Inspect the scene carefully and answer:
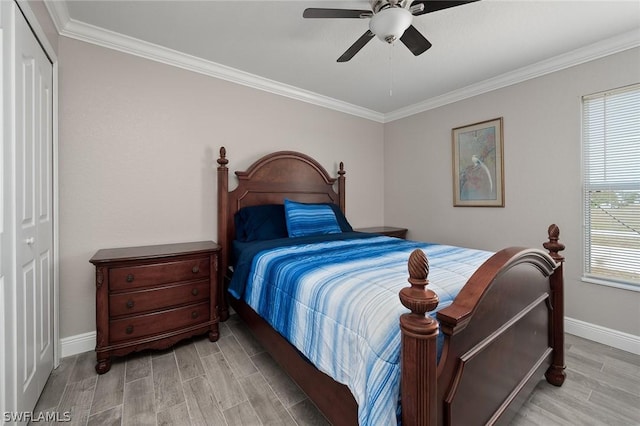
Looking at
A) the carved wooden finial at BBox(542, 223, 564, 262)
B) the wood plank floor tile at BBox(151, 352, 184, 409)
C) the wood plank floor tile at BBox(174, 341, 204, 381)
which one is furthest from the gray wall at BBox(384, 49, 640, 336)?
the wood plank floor tile at BBox(151, 352, 184, 409)

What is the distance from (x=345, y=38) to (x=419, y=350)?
2.35 metres

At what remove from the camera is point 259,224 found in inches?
105

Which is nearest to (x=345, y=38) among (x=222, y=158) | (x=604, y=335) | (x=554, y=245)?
(x=222, y=158)

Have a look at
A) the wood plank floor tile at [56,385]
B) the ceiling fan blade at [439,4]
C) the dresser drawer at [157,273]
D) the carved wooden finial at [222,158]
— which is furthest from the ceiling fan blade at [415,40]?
the wood plank floor tile at [56,385]

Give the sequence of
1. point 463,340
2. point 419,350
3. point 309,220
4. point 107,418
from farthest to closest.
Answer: point 309,220
point 107,418
point 463,340
point 419,350

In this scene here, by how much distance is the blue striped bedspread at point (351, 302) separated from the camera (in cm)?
96

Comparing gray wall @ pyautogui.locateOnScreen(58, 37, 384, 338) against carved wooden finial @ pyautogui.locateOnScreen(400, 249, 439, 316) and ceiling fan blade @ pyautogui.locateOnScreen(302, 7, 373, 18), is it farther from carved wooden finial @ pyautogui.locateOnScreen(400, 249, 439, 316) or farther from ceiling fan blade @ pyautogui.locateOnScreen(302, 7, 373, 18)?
carved wooden finial @ pyautogui.locateOnScreen(400, 249, 439, 316)

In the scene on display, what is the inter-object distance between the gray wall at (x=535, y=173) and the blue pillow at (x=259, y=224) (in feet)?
6.91

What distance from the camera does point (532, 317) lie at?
154 centimetres

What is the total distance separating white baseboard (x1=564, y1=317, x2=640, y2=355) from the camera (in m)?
2.18

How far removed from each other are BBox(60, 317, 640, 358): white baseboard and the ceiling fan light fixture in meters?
2.94

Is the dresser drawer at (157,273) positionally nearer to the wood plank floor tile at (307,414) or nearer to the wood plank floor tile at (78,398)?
the wood plank floor tile at (78,398)

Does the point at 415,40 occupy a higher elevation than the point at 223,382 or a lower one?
higher

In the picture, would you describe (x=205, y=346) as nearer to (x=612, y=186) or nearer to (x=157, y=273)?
(x=157, y=273)
